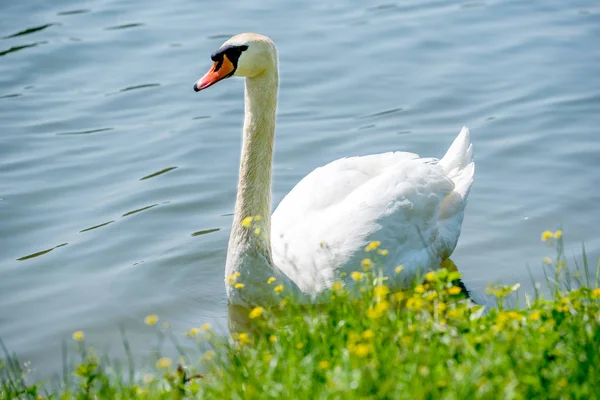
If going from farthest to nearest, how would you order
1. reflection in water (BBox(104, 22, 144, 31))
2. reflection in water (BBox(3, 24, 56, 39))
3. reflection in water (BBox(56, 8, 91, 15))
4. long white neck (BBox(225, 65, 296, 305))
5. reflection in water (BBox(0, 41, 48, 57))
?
1. reflection in water (BBox(56, 8, 91, 15))
2. reflection in water (BBox(104, 22, 144, 31))
3. reflection in water (BBox(3, 24, 56, 39))
4. reflection in water (BBox(0, 41, 48, 57))
5. long white neck (BBox(225, 65, 296, 305))

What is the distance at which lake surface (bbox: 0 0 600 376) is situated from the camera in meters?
7.49

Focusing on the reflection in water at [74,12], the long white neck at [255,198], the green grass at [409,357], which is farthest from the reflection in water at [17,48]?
the green grass at [409,357]

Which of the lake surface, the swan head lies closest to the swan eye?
the swan head

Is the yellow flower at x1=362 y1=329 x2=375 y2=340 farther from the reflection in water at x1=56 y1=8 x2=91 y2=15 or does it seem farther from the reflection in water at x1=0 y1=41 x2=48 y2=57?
the reflection in water at x1=56 y1=8 x2=91 y2=15

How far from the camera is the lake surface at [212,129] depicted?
7.49m

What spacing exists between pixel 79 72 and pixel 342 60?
3065mm

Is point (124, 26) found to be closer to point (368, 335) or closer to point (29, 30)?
point (29, 30)

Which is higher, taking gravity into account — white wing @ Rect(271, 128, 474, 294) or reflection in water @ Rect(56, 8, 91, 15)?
reflection in water @ Rect(56, 8, 91, 15)

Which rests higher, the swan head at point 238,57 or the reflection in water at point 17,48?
the swan head at point 238,57

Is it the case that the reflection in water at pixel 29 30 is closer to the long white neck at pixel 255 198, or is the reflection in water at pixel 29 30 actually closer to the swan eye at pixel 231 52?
the long white neck at pixel 255 198

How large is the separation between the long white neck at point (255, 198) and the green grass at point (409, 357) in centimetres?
171

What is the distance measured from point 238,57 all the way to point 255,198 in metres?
0.97

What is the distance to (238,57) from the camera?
256 inches

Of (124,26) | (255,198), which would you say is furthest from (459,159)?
(124,26)
